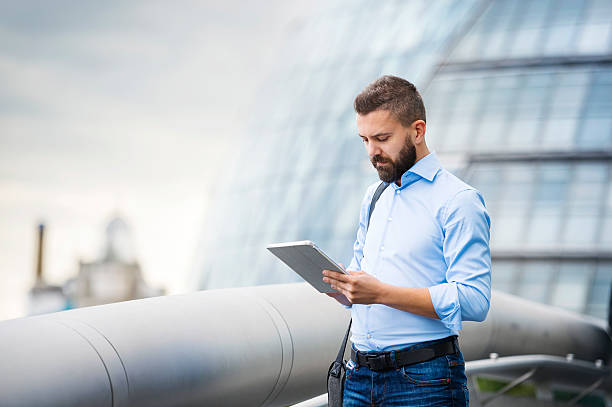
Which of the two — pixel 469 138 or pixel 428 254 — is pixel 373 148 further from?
pixel 469 138

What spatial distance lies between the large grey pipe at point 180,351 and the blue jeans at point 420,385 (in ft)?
2.41

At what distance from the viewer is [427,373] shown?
343cm

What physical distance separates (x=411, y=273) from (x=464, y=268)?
0.23 m

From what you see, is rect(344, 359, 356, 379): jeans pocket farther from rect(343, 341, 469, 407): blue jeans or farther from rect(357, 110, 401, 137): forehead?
rect(357, 110, 401, 137): forehead

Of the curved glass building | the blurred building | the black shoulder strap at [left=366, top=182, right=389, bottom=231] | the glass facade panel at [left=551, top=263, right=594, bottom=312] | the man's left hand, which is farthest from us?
the blurred building

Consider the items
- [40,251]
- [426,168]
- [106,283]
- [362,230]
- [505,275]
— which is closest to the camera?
[426,168]

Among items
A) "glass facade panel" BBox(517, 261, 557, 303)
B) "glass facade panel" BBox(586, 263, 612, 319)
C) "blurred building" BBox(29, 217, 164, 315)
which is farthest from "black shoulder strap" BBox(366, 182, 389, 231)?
"blurred building" BBox(29, 217, 164, 315)

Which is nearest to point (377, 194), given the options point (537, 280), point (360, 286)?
point (360, 286)

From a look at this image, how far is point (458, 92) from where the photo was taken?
80.4 ft

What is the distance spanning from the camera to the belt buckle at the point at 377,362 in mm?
3459

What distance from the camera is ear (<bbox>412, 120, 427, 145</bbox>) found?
3.43m

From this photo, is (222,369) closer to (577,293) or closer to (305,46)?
(577,293)

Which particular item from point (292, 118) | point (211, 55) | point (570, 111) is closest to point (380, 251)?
point (570, 111)

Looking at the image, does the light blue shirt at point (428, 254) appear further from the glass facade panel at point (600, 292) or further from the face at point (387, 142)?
the glass facade panel at point (600, 292)
